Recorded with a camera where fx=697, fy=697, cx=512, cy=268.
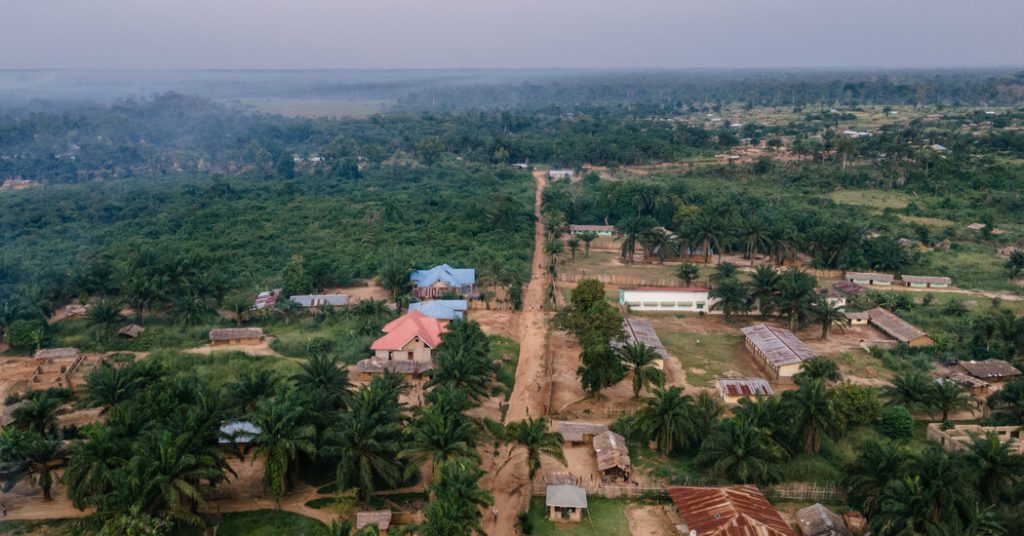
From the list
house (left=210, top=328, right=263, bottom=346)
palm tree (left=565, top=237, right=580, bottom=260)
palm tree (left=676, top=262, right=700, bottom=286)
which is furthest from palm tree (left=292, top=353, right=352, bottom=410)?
palm tree (left=565, top=237, right=580, bottom=260)

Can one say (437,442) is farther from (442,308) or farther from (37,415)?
(442,308)

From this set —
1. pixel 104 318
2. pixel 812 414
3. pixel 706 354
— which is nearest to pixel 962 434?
pixel 812 414

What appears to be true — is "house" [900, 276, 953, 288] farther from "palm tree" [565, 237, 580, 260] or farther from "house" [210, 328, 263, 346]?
"house" [210, 328, 263, 346]

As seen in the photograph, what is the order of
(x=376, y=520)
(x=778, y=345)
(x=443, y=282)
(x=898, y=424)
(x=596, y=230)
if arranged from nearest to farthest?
(x=376, y=520) < (x=898, y=424) < (x=778, y=345) < (x=443, y=282) < (x=596, y=230)

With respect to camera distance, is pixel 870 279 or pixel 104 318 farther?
pixel 870 279

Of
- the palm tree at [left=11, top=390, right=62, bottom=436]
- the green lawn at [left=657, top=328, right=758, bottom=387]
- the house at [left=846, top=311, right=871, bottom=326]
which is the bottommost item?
the green lawn at [left=657, top=328, right=758, bottom=387]

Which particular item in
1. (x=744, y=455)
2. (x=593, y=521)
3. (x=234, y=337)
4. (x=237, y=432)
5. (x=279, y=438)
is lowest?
(x=593, y=521)
